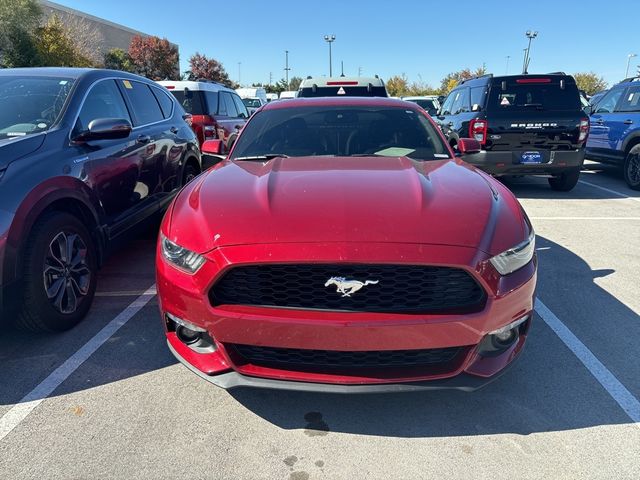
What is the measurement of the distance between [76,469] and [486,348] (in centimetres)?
194

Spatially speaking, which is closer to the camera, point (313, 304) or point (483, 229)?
point (313, 304)

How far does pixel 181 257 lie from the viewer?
2305mm

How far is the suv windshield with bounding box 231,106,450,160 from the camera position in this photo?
3.60 m

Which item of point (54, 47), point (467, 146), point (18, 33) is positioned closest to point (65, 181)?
point (467, 146)

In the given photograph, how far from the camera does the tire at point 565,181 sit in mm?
8148

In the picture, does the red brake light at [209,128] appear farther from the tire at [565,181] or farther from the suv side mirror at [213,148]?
the tire at [565,181]

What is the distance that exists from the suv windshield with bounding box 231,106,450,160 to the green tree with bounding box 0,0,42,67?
2716 centimetres

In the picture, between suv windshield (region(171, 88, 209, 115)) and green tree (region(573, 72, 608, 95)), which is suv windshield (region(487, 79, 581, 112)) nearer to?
suv windshield (region(171, 88, 209, 115))

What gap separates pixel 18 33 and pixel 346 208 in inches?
1206

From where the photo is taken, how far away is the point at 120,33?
50.2 metres

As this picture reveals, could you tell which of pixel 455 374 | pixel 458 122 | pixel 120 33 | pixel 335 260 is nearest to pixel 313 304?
pixel 335 260

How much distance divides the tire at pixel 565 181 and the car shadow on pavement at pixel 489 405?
583 cm

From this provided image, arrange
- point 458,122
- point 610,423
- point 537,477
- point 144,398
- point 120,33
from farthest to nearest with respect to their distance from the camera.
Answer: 1. point 120,33
2. point 458,122
3. point 144,398
4. point 610,423
5. point 537,477

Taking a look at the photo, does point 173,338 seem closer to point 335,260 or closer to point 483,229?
point 335,260
